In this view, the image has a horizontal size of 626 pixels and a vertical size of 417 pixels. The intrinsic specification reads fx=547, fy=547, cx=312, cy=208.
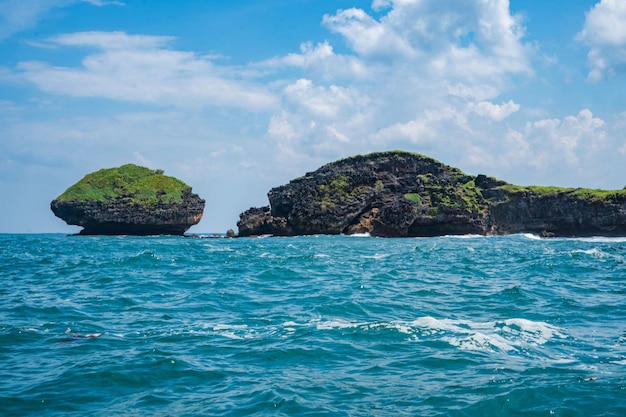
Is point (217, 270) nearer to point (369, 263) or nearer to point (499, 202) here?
point (369, 263)

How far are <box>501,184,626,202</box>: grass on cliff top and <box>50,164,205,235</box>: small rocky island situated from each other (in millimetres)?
64601

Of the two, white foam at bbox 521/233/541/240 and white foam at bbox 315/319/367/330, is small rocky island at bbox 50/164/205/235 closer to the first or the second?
white foam at bbox 521/233/541/240

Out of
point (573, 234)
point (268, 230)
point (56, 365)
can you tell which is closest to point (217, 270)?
point (56, 365)

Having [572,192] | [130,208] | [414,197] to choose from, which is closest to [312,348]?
[414,197]

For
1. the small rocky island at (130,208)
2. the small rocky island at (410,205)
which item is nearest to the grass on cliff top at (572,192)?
the small rocky island at (410,205)

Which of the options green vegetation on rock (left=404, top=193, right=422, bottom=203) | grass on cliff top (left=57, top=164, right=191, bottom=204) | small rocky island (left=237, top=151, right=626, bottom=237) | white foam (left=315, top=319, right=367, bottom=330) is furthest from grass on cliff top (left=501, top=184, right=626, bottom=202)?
white foam (left=315, top=319, right=367, bottom=330)

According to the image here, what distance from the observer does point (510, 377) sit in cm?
1045

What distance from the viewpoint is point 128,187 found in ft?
380

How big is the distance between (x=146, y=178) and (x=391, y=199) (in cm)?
5377

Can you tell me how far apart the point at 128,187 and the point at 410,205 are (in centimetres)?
5885

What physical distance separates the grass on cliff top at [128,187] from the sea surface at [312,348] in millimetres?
88723

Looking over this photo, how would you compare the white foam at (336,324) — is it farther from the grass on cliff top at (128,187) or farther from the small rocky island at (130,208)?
the grass on cliff top at (128,187)

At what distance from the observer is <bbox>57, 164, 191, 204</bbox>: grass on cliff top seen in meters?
110

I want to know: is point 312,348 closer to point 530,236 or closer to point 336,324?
point 336,324
